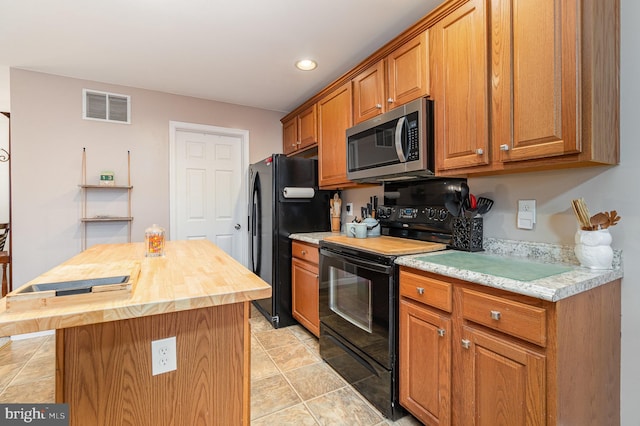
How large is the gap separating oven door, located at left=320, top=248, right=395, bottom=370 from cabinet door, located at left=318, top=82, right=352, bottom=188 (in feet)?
2.57

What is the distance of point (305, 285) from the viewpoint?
2.70m

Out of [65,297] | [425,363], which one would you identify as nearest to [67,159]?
[65,297]

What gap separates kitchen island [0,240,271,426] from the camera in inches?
37.2

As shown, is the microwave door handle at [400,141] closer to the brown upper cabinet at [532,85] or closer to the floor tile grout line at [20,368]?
the brown upper cabinet at [532,85]

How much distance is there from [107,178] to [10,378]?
170cm

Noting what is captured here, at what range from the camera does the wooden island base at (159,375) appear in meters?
0.96

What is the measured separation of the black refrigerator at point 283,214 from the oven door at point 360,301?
28.4 inches

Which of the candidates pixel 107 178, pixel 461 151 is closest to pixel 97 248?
pixel 107 178

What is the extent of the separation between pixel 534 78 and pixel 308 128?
2181 mm

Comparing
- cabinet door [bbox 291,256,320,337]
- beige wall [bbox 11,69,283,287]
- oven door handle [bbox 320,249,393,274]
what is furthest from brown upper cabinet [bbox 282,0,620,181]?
beige wall [bbox 11,69,283,287]

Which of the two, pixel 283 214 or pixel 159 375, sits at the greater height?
pixel 283 214

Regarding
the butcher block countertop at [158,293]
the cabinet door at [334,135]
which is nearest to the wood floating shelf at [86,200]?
the butcher block countertop at [158,293]

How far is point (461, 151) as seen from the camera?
5.51 ft

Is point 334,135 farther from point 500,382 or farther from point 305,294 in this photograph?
point 500,382
